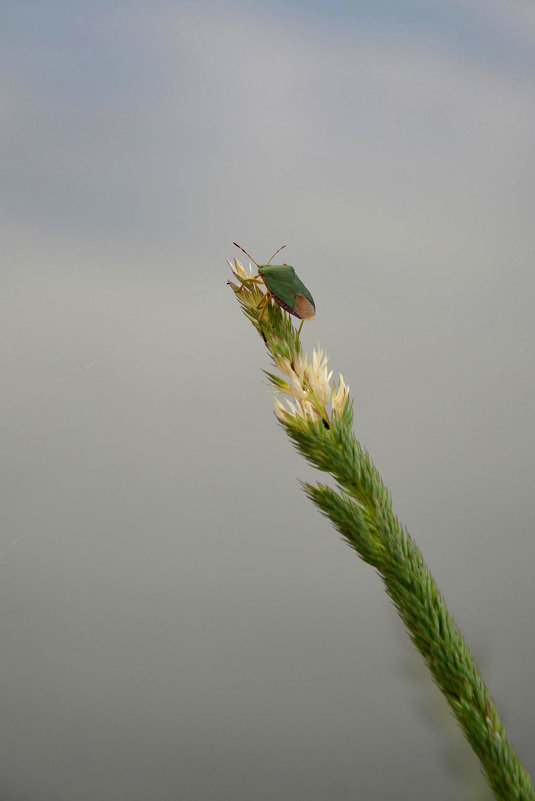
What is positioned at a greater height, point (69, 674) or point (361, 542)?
point (69, 674)

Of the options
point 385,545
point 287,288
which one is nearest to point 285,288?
point 287,288

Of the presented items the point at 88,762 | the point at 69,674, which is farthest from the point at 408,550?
the point at 88,762

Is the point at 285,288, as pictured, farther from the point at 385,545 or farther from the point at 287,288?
the point at 385,545

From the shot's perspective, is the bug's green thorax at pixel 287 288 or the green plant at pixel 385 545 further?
the bug's green thorax at pixel 287 288

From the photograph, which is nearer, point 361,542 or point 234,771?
point 361,542

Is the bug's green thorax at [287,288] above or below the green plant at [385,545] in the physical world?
above

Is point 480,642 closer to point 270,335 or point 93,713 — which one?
point 270,335
